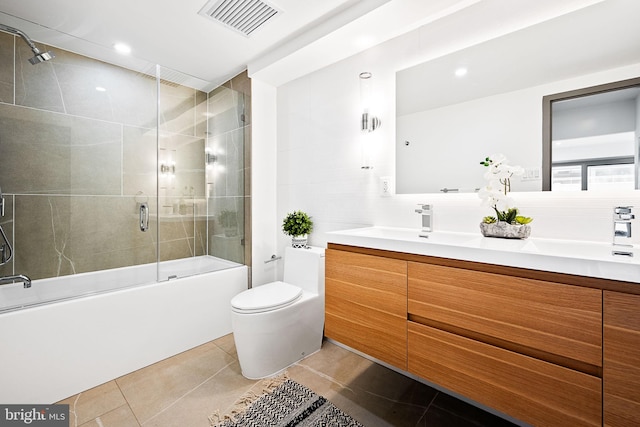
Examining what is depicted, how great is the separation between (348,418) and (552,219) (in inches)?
54.4

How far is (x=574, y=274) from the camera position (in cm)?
86

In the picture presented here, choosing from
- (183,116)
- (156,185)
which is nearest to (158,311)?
(156,185)

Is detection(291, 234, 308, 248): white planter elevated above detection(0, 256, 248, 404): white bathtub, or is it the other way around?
detection(291, 234, 308, 248): white planter

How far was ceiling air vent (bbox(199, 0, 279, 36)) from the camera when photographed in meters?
1.71

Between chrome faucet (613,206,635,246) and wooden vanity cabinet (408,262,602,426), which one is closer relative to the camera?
wooden vanity cabinet (408,262,602,426)

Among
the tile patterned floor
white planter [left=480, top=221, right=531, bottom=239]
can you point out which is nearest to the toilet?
the tile patterned floor

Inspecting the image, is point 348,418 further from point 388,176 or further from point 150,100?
point 150,100

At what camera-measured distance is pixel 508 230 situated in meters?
1.33

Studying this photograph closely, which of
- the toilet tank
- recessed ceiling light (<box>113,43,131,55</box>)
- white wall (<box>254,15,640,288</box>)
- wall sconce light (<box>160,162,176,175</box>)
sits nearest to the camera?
white wall (<box>254,15,640,288</box>)

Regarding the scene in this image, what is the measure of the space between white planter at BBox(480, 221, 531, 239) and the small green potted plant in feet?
4.13

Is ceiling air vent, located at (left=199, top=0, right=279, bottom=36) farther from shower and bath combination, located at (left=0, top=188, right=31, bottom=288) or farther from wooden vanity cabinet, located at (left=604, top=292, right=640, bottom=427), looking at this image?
wooden vanity cabinet, located at (left=604, top=292, right=640, bottom=427)

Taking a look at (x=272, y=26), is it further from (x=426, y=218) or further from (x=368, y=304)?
(x=368, y=304)

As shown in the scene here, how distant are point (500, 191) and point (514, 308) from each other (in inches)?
26.2

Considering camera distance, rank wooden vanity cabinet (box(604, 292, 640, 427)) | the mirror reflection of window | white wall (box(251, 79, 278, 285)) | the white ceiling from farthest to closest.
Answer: white wall (box(251, 79, 278, 285))
the white ceiling
the mirror reflection of window
wooden vanity cabinet (box(604, 292, 640, 427))
